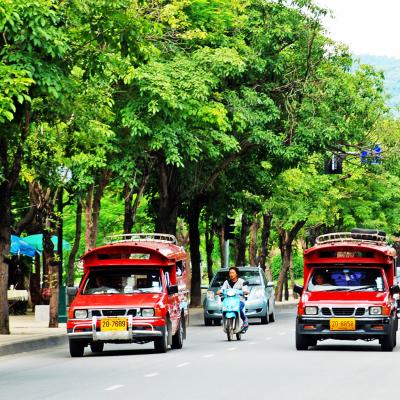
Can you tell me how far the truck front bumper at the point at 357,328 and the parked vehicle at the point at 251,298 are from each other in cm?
1381

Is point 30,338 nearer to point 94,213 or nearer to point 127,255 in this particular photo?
point 127,255

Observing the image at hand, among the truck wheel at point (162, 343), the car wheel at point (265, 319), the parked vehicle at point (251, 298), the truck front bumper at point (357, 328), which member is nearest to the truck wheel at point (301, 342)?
the truck front bumper at point (357, 328)

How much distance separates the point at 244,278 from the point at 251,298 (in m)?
1.24

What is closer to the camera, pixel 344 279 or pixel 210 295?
pixel 344 279

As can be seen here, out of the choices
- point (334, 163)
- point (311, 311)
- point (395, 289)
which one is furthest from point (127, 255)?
point (334, 163)

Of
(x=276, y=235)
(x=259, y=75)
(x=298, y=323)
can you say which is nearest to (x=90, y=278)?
(x=298, y=323)

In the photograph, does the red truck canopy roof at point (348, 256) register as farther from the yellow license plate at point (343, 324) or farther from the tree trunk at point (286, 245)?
the tree trunk at point (286, 245)

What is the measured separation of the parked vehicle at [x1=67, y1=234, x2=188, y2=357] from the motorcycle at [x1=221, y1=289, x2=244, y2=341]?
2.35 m

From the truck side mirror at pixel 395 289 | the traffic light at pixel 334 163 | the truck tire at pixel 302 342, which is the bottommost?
the truck tire at pixel 302 342

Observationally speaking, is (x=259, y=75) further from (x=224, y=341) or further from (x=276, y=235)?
(x=276, y=235)

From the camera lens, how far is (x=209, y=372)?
65.9 ft

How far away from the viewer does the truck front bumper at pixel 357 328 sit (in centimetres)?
2539

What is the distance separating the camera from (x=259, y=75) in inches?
1678

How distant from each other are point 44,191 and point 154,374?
18630 mm
